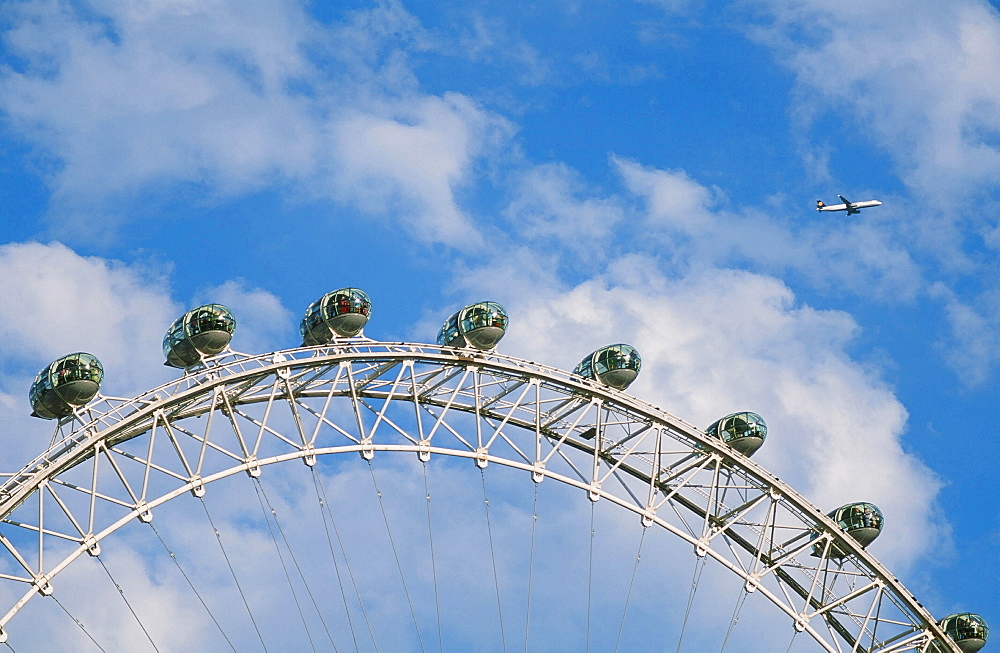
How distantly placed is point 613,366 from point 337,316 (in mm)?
9452

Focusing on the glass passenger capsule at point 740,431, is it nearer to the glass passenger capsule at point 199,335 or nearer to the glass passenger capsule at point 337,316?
the glass passenger capsule at point 337,316

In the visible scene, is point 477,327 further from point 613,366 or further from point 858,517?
point 858,517

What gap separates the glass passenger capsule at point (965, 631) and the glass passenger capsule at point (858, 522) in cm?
454

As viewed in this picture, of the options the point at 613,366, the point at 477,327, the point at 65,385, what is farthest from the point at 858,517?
the point at 65,385

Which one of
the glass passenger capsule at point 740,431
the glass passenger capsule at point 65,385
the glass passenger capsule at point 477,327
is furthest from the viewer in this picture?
the glass passenger capsule at point 740,431

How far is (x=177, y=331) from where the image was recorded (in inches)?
1842

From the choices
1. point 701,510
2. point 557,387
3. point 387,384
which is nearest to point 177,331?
point 387,384

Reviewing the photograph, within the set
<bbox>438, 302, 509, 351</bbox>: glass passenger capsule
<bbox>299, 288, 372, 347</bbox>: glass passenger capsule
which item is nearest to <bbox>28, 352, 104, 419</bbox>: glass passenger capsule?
<bbox>299, 288, 372, 347</bbox>: glass passenger capsule

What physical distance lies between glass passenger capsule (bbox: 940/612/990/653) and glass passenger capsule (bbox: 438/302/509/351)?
20.3 m

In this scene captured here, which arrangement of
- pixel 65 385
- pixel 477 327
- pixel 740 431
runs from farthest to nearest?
1. pixel 740 431
2. pixel 477 327
3. pixel 65 385

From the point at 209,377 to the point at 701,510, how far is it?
17.3m

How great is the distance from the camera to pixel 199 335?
46312 millimetres

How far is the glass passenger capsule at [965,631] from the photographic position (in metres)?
56.8

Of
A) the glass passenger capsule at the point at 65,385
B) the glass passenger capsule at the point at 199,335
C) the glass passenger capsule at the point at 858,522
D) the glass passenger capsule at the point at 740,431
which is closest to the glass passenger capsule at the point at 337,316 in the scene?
the glass passenger capsule at the point at 199,335
